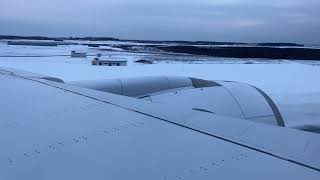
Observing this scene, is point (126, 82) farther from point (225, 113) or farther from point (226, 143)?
point (226, 143)

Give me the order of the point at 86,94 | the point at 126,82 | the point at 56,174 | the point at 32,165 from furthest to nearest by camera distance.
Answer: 1. the point at 126,82
2. the point at 86,94
3. the point at 32,165
4. the point at 56,174

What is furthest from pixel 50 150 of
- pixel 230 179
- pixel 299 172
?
pixel 299 172

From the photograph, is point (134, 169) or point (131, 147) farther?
point (131, 147)

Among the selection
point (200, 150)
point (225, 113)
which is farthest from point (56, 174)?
point (225, 113)

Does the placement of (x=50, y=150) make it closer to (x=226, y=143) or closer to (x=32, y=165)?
(x=32, y=165)

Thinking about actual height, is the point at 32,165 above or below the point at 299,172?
below

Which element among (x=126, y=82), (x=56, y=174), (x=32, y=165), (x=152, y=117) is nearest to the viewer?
(x=56, y=174)
